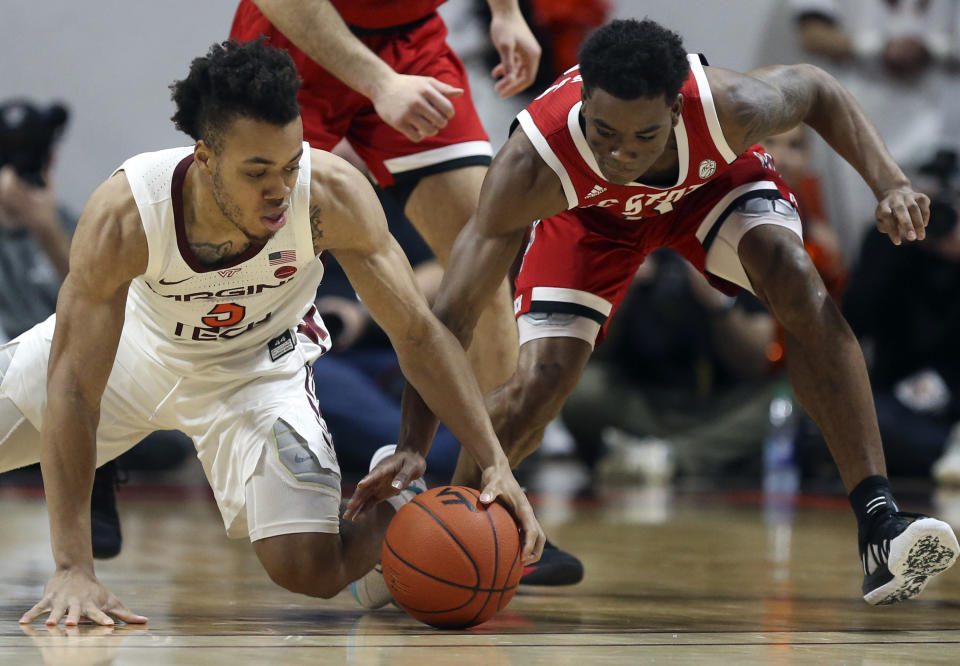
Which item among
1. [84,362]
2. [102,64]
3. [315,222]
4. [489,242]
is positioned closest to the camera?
[84,362]

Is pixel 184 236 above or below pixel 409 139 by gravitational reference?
below

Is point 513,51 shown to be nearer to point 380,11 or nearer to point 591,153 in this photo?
point 380,11

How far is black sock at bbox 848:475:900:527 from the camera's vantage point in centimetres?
293

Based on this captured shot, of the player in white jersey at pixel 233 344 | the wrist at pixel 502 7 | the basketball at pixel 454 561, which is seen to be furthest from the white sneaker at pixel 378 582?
the wrist at pixel 502 7

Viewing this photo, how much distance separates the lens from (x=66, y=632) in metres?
2.48

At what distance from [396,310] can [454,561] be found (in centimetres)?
58

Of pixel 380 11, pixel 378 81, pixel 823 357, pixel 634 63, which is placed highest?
pixel 380 11

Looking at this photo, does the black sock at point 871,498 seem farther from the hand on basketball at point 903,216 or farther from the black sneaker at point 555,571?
the black sneaker at point 555,571

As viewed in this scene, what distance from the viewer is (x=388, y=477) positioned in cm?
284

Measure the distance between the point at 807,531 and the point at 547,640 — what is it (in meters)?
2.58

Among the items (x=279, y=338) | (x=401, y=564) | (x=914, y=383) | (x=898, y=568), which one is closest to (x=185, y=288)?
(x=279, y=338)

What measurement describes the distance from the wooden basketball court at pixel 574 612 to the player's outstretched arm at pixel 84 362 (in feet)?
0.56

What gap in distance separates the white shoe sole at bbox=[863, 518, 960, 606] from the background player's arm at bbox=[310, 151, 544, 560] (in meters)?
0.83

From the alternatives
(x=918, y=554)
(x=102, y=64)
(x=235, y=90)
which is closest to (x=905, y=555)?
(x=918, y=554)
